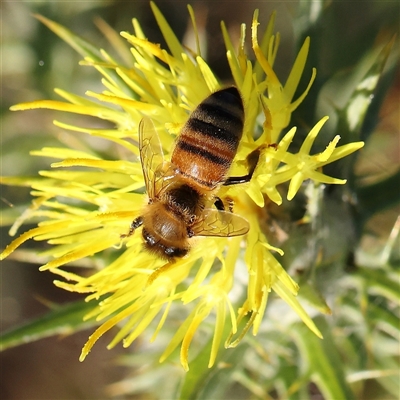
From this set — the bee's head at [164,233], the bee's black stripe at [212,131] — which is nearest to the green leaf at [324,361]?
the bee's head at [164,233]

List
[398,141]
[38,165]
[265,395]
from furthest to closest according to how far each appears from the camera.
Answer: [398,141], [38,165], [265,395]

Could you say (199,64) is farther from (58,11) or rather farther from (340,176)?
(58,11)

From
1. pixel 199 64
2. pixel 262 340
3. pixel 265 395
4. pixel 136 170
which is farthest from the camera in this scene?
pixel 265 395

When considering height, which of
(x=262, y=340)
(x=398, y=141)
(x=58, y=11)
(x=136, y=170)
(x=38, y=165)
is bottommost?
(x=398, y=141)

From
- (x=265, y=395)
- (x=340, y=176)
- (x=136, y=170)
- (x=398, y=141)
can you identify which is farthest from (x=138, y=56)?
(x=398, y=141)

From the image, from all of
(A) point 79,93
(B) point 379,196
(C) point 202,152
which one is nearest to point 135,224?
(C) point 202,152

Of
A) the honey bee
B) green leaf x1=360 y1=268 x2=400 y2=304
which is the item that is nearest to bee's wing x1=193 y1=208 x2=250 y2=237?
the honey bee

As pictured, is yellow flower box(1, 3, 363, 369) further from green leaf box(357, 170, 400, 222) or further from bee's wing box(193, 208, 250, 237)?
green leaf box(357, 170, 400, 222)
